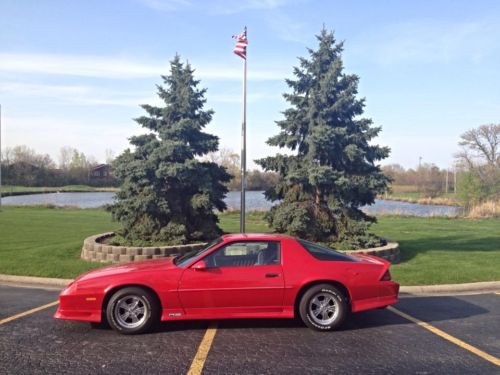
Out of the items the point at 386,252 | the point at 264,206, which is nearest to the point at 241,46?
the point at 386,252

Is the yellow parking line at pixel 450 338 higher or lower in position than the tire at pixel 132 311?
lower

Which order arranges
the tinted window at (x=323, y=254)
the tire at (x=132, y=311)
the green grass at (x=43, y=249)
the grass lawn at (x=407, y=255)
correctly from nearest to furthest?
the tire at (x=132, y=311)
the tinted window at (x=323, y=254)
the grass lawn at (x=407, y=255)
the green grass at (x=43, y=249)

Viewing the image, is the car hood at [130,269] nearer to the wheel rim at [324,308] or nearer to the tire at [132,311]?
the tire at [132,311]

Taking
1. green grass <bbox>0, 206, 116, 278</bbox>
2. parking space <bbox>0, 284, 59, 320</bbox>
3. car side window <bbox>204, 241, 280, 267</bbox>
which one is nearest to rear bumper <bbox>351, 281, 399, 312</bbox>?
car side window <bbox>204, 241, 280, 267</bbox>

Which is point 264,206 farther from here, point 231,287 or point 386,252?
point 231,287

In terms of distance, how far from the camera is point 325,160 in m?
12.4

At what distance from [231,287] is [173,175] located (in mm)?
6494

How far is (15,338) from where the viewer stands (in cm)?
532

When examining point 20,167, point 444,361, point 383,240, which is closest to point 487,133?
point 383,240

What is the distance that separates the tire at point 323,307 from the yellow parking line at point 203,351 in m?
1.16

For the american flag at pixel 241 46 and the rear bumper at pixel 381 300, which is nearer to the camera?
the rear bumper at pixel 381 300

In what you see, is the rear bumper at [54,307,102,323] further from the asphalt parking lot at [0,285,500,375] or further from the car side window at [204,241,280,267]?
the car side window at [204,241,280,267]

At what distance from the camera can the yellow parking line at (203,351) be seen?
14.5 ft

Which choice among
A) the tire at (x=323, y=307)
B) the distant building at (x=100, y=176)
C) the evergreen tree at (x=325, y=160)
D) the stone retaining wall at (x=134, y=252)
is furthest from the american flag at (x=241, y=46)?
the distant building at (x=100, y=176)
